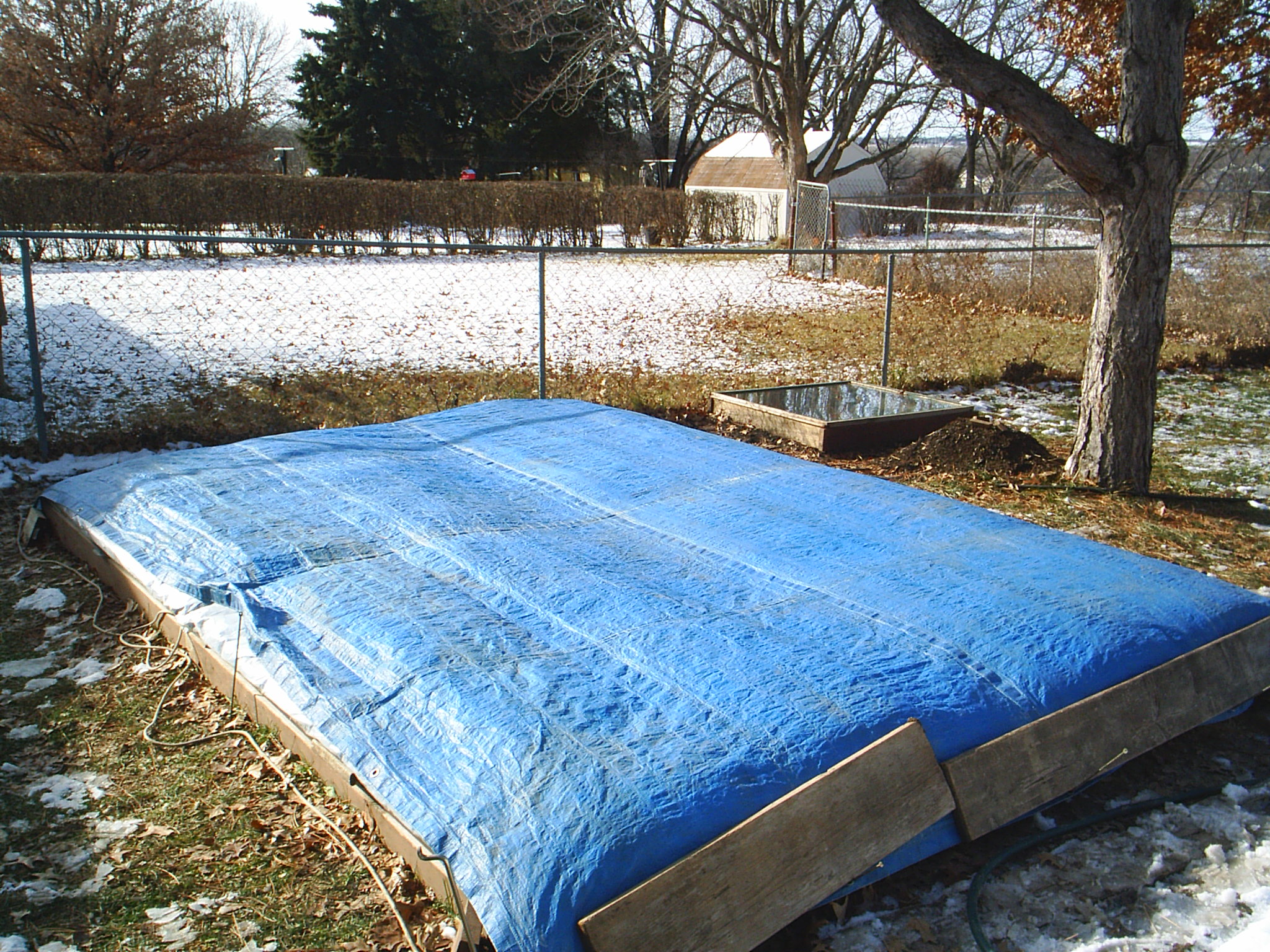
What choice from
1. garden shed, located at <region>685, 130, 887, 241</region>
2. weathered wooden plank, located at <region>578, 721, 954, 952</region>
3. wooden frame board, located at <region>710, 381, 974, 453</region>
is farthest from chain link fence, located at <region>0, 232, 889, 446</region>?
garden shed, located at <region>685, 130, 887, 241</region>

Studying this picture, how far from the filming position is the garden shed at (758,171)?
33.5 m

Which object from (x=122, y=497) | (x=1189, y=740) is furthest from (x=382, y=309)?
(x=1189, y=740)

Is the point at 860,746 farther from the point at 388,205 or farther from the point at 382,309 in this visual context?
the point at 388,205

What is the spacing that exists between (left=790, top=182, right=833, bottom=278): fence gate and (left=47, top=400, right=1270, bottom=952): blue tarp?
1594 centimetres

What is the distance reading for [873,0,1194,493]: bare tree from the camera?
5828 millimetres

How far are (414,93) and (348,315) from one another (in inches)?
1018

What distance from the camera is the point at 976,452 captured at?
699 centimetres

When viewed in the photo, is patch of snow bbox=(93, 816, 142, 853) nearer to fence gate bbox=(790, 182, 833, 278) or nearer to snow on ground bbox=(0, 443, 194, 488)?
snow on ground bbox=(0, 443, 194, 488)

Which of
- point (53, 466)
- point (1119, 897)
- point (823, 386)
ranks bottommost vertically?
point (1119, 897)

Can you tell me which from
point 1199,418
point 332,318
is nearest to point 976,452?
point 1199,418

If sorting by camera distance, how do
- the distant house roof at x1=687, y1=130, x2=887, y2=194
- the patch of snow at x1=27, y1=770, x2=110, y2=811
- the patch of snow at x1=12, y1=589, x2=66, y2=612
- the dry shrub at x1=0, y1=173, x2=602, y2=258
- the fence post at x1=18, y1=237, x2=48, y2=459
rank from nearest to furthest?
1. the patch of snow at x1=27, y1=770, x2=110, y2=811
2. the patch of snow at x1=12, y1=589, x2=66, y2=612
3. the fence post at x1=18, y1=237, x2=48, y2=459
4. the dry shrub at x1=0, y1=173, x2=602, y2=258
5. the distant house roof at x1=687, y1=130, x2=887, y2=194

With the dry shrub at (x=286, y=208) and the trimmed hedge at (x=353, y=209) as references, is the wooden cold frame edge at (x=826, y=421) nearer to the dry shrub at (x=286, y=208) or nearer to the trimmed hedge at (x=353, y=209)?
Answer: the trimmed hedge at (x=353, y=209)

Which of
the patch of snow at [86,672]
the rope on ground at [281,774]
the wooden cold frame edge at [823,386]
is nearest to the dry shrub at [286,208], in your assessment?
the wooden cold frame edge at [823,386]

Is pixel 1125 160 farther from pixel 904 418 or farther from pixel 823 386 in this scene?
pixel 823 386
